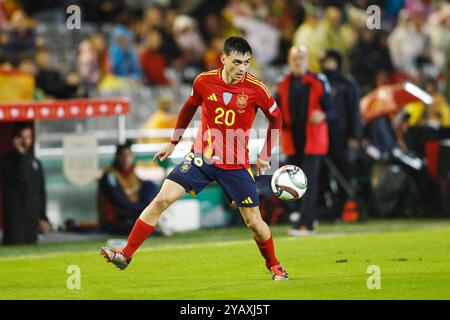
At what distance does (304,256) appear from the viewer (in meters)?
14.5

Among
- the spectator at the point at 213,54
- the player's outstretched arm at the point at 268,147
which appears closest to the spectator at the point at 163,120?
the spectator at the point at 213,54

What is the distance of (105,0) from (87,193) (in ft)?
27.4

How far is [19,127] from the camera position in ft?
56.4

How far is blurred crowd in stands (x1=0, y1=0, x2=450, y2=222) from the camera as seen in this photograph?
2264 cm

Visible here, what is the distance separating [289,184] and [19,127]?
5.56m

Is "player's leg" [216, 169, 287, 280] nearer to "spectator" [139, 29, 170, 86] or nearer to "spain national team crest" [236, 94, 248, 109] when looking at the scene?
"spain national team crest" [236, 94, 248, 109]

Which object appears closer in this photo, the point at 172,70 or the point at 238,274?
the point at 238,274

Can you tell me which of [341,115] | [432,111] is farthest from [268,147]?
[432,111]

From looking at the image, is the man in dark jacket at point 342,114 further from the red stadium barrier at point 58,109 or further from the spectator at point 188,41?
the spectator at point 188,41

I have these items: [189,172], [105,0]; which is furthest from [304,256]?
[105,0]

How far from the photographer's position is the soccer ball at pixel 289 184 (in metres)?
12.8

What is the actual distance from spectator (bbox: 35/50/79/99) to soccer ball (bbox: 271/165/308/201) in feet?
30.0

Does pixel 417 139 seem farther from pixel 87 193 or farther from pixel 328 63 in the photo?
pixel 87 193

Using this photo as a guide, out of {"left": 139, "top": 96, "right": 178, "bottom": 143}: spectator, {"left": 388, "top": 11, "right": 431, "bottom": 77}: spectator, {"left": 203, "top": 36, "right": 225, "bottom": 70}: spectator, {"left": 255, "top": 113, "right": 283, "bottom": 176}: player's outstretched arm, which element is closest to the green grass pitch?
{"left": 255, "top": 113, "right": 283, "bottom": 176}: player's outstretched arm
